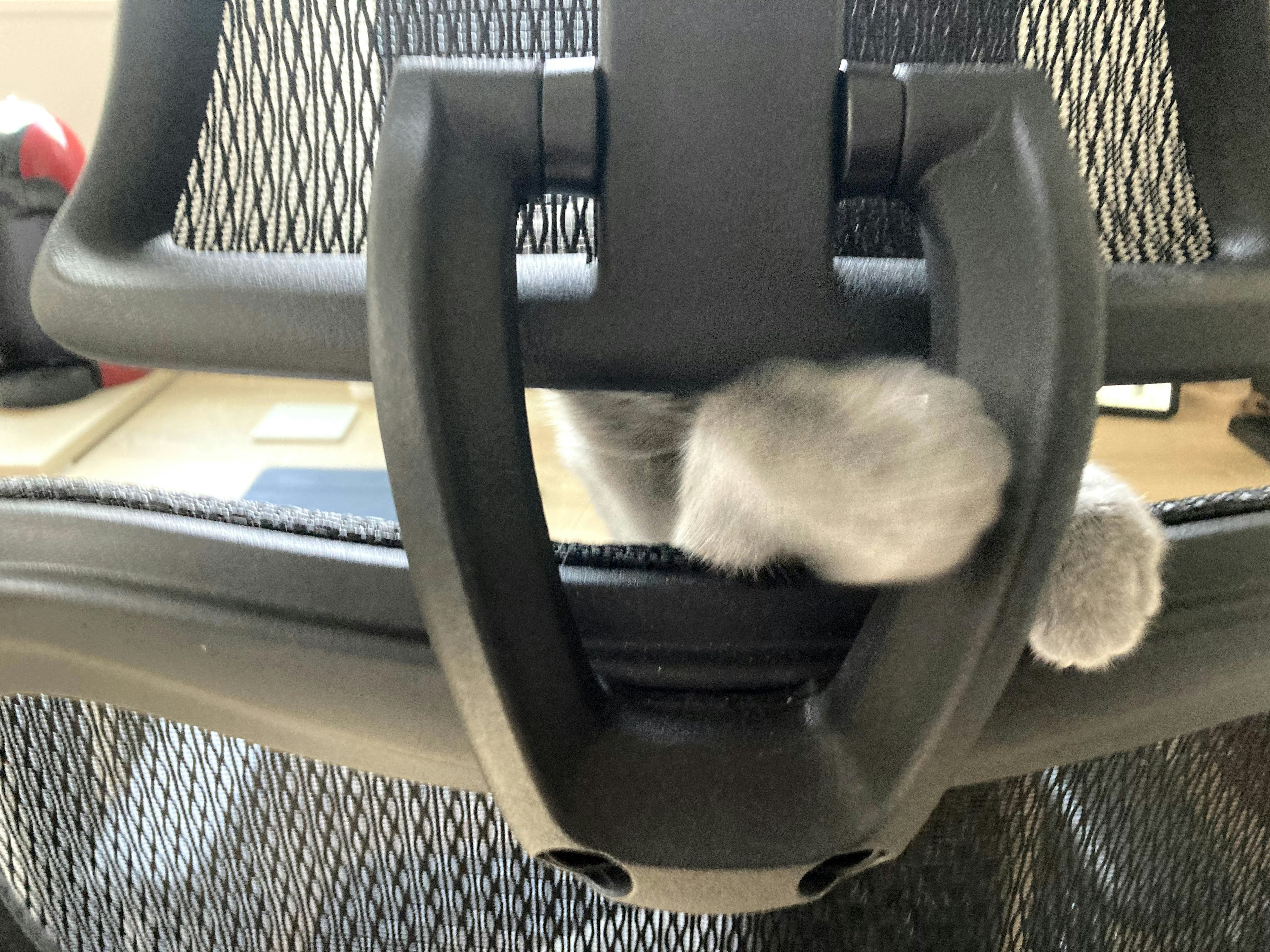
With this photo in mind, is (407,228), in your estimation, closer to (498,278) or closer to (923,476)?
(498,278)

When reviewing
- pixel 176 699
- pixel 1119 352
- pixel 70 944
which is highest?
pixel 1119 352

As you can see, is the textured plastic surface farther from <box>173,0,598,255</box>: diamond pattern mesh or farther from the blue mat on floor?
the blue mat on floor

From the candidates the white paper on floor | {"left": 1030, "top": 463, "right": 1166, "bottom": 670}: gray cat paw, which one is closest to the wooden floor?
the white paper on floor

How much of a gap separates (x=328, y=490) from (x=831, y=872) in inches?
39.1

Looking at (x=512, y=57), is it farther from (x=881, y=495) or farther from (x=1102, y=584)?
(x=1102, y=584)

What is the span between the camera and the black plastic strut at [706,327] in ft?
0.67

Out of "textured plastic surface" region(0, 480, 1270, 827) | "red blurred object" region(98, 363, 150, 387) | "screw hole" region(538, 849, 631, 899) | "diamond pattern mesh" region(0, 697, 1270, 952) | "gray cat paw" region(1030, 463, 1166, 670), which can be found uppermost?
"textured plastic surface" region(0, 480, 1270, 827)

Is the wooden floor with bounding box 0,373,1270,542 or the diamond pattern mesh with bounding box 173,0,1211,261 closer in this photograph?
the diamond pattern mesh with bounding box 173,0,1211,261

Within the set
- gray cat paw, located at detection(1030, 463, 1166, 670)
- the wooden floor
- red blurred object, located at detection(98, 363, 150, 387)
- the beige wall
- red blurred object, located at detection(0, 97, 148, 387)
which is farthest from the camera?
the beige wall

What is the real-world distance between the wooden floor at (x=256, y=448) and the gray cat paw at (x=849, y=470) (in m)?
0.65

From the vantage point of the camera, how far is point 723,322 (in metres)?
0.23

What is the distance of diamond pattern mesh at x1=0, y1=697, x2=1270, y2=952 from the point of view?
0.34 meters

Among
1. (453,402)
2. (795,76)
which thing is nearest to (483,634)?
(453,402)

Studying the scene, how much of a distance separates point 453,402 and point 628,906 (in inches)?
9.8
